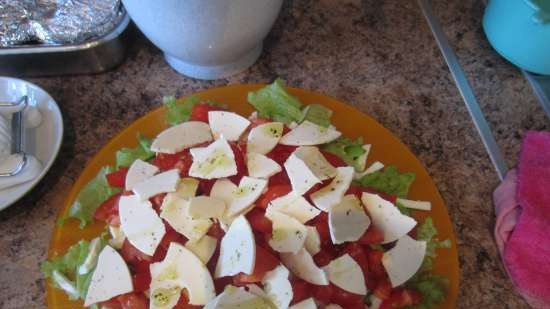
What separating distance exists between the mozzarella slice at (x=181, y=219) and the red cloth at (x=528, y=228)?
648 mm

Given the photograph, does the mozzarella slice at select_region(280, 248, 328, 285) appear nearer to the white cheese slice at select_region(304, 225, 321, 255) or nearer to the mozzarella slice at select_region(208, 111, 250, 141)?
the white cheese slice at select_region(304, 225, 321, 255)

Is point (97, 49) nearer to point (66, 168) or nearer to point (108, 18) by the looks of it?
point (108, 18)

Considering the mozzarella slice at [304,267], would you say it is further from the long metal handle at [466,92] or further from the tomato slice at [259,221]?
the long metal handle at [466,92]

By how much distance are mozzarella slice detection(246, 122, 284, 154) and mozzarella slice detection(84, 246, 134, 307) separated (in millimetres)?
343

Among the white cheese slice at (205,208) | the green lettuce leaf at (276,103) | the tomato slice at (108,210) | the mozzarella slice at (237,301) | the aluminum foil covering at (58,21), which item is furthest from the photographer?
the aluminum foil covering at (58,21)

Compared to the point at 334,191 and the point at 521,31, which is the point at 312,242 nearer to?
the point at 334,191

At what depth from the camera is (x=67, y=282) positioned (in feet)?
3.29

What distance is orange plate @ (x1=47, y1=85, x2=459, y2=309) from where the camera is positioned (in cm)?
103

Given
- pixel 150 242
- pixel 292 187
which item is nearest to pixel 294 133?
pixel 292 187

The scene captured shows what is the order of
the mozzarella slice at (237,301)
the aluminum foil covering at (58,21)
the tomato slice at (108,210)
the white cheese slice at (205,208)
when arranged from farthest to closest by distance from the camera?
the aluminum foil covering at (58,21), the tomato slice at (108,210), the white cheese slice at (205,208), the mozzarella slice at (237,301)

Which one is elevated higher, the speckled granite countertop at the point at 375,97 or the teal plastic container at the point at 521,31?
the teal plastic container at the point at 521,31

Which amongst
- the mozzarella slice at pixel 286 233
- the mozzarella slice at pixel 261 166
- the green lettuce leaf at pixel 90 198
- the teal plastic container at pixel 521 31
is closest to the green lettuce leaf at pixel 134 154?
the green lettuce leaf at pixel 90 198

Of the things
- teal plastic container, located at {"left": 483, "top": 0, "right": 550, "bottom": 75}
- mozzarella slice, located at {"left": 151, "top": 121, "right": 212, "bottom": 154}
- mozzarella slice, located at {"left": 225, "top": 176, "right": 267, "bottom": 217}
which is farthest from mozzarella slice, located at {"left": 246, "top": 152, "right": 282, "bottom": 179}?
teal plastic container, located at {"left": 483, "top": 0, "right": 550, "bottom": 75}

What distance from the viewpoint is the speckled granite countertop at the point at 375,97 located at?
1.13m
